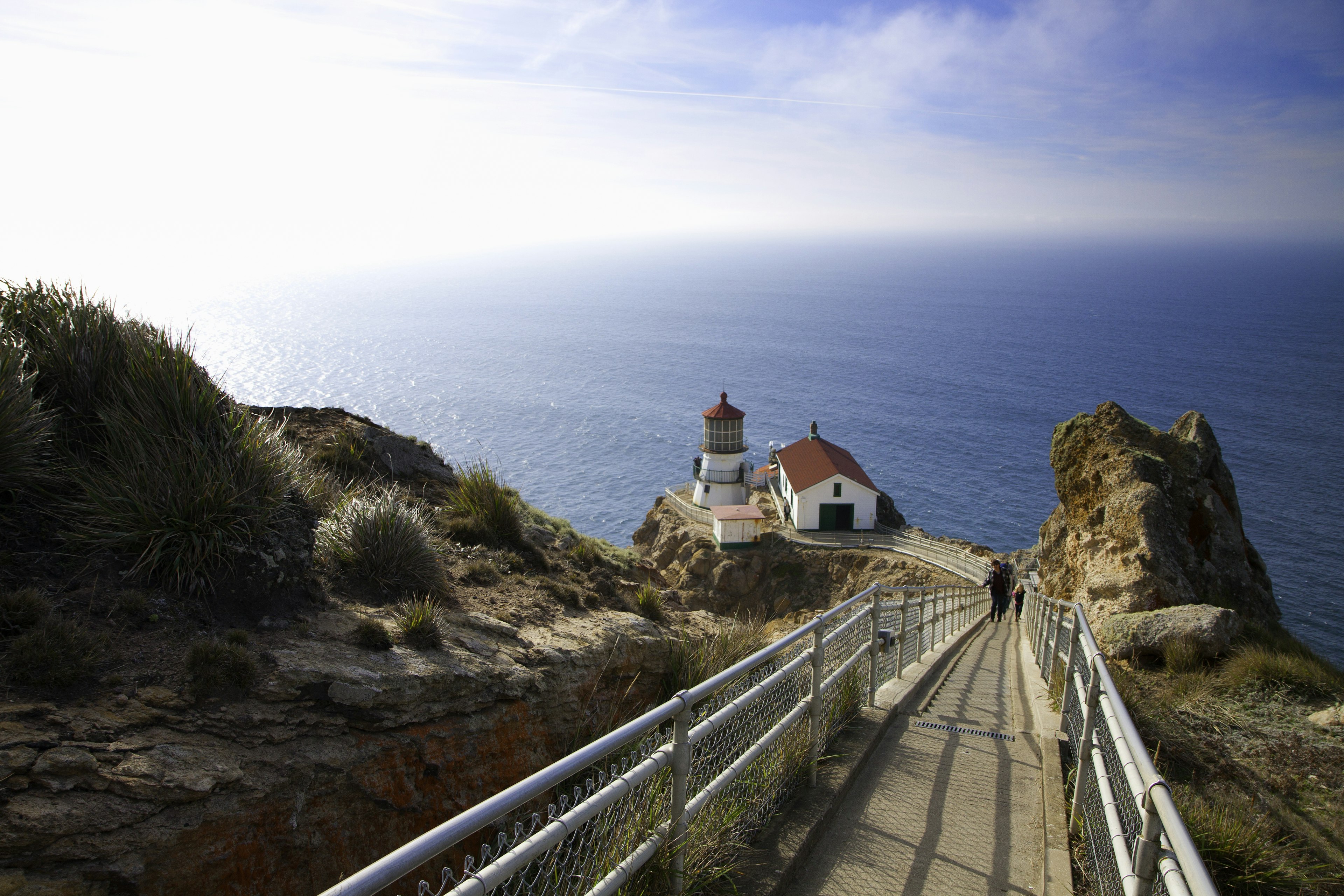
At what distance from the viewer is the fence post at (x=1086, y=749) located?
157 inches

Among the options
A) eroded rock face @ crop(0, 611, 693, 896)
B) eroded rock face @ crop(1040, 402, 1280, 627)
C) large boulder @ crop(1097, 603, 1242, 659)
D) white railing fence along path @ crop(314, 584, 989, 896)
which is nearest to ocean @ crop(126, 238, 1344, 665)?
eroded rock face @ crop(0, 611, 693, 896)

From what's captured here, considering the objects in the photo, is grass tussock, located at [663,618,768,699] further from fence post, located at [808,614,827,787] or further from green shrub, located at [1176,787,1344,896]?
green shrub, located at [1176,787,1344,896]

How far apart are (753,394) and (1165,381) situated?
50590 mm

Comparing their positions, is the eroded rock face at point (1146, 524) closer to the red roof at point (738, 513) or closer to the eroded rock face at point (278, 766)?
the eroded rock face at point (278, 766)

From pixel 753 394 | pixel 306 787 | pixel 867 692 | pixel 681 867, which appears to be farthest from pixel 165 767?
pixel 753 394

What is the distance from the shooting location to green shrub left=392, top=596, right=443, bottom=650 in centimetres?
500

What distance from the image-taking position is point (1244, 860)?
395 centimetres

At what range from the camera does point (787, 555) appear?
38.4m

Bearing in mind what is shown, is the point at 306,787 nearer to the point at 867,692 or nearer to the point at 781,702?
the point at 781,702

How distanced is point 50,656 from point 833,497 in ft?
125

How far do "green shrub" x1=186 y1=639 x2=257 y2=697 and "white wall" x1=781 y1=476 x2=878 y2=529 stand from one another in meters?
36.8

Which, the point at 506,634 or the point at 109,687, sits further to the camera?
the point at 506,634

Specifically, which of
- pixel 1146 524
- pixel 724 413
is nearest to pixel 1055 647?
pixel 1146 524

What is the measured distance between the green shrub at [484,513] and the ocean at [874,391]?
3821 mm
